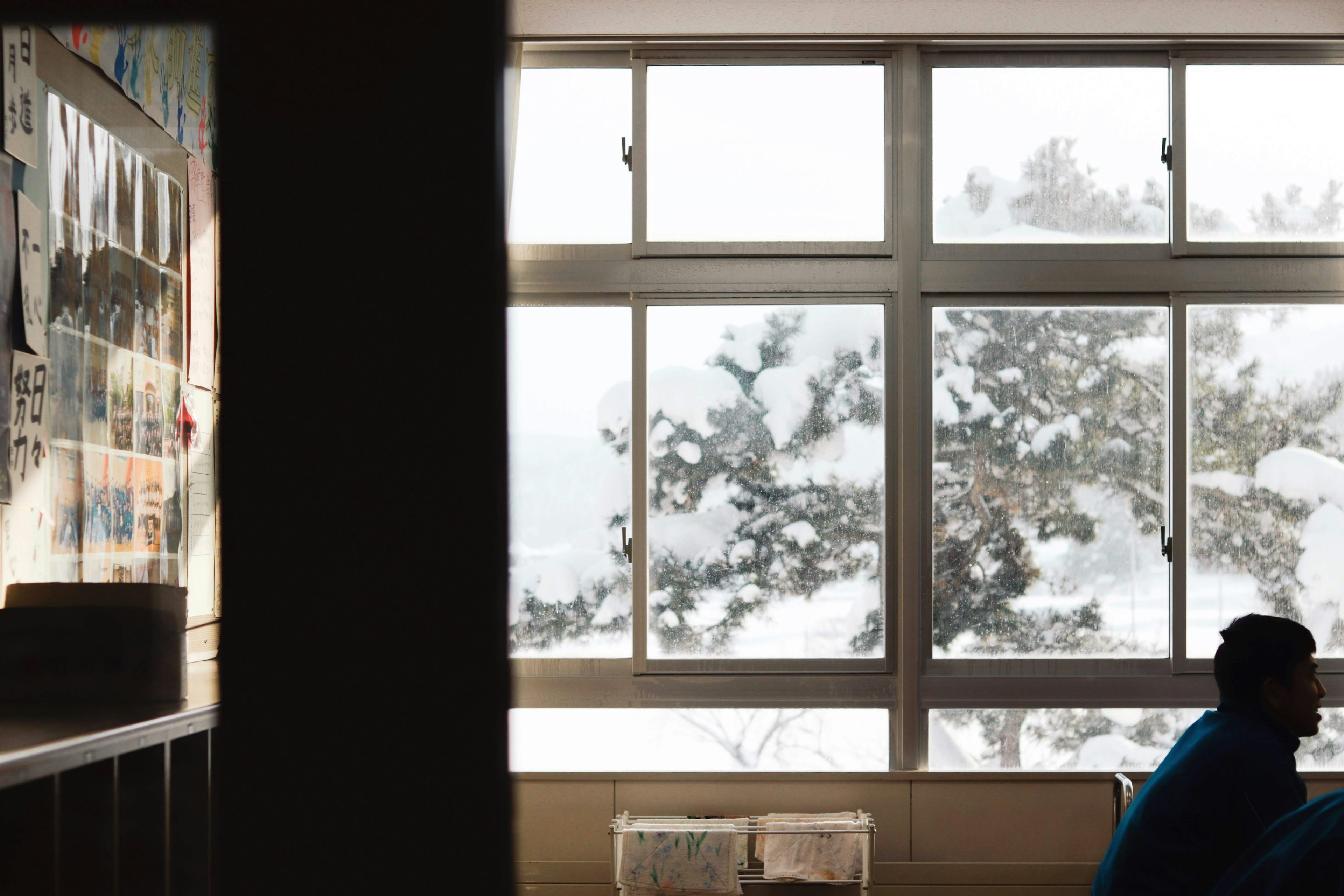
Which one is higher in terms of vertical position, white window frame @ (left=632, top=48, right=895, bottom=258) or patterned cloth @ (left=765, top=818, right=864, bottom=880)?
white window frame @ (left=632, top=48, right=895, bottom=258)

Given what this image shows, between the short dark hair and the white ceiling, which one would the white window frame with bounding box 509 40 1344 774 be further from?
the short dark hair

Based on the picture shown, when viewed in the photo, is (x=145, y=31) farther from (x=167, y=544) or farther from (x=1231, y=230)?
(x=1231, y=230)

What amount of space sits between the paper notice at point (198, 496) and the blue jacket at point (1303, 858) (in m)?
2.02

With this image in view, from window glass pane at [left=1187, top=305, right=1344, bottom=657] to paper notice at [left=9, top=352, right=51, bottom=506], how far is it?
3.02 m

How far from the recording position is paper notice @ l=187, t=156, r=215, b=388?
232 cm

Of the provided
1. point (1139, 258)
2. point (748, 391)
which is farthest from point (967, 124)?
point (748, 391)

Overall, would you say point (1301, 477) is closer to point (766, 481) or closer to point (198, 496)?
point (766, 481)

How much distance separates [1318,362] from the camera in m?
3.21

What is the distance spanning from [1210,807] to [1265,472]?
6.21ft

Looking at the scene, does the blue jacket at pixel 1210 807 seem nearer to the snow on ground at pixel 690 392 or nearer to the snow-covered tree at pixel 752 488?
the snow-covered tree at pixel 752 488

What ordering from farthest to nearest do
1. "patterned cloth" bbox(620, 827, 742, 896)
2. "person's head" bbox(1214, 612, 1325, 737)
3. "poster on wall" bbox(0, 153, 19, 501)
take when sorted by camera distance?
"patterned cloth" bbox(620, 827, 742, 896) < "person's head" bbox(1214, 612, 1325, 737) < "poster on wall" bbox(0, 153, 19, 501)

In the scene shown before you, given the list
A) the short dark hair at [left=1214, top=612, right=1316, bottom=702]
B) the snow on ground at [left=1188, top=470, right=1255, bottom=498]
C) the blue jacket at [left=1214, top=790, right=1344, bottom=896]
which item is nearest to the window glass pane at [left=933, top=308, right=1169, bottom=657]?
the snow on ground at [left=1188, top=470, right=1255, bottom=498]

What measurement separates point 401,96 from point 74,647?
117 centimetres

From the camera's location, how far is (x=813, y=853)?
279cm
